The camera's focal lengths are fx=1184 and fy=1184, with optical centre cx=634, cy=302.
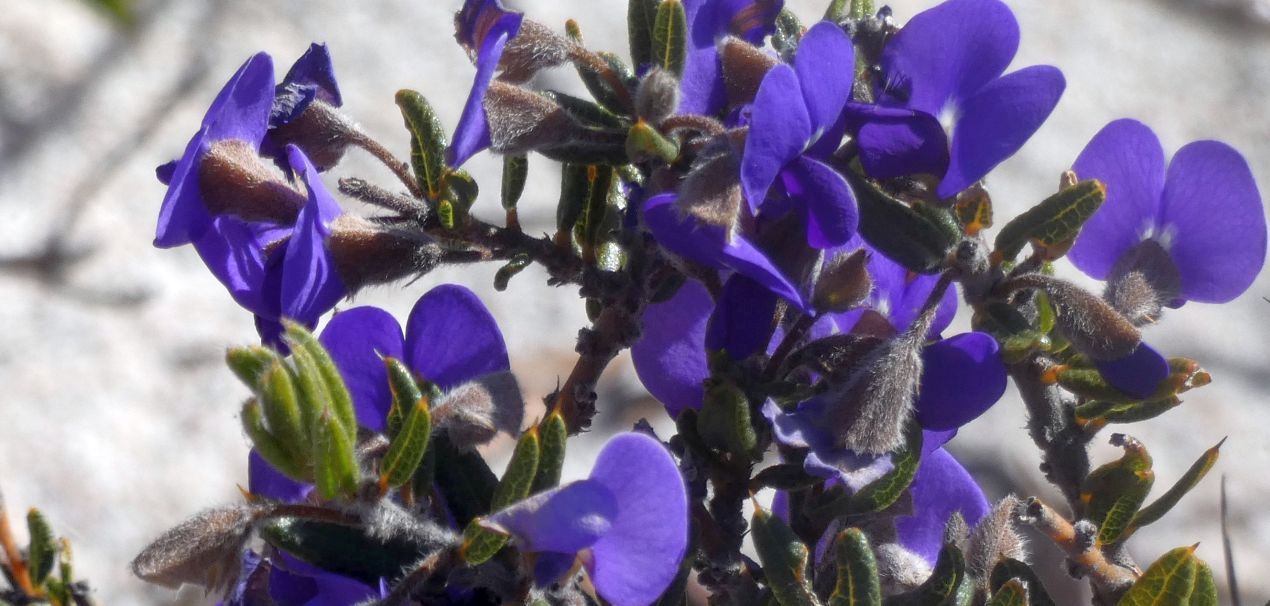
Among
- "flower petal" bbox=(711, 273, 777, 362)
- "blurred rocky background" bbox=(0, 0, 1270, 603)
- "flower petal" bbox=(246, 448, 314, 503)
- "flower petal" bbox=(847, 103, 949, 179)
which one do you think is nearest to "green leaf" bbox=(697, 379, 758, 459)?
"flower petal" bbox=(711, 273, 777, 362)

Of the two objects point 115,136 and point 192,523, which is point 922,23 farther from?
point 115,136

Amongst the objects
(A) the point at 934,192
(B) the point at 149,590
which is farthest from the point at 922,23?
(B) the point at 149,590

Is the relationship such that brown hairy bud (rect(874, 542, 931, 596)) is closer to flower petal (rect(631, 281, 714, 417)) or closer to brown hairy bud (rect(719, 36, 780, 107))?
flower petal (rect(631, 281, 714, 417))

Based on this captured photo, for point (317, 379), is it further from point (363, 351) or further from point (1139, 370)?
point (1139, 370)

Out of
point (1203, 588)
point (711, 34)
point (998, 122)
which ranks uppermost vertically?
point (711, 34)

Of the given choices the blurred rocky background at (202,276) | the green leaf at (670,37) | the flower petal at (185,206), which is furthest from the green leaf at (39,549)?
the blurred rocky background at (202,276)

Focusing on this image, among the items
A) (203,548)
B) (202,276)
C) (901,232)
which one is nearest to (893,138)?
(901,232)
